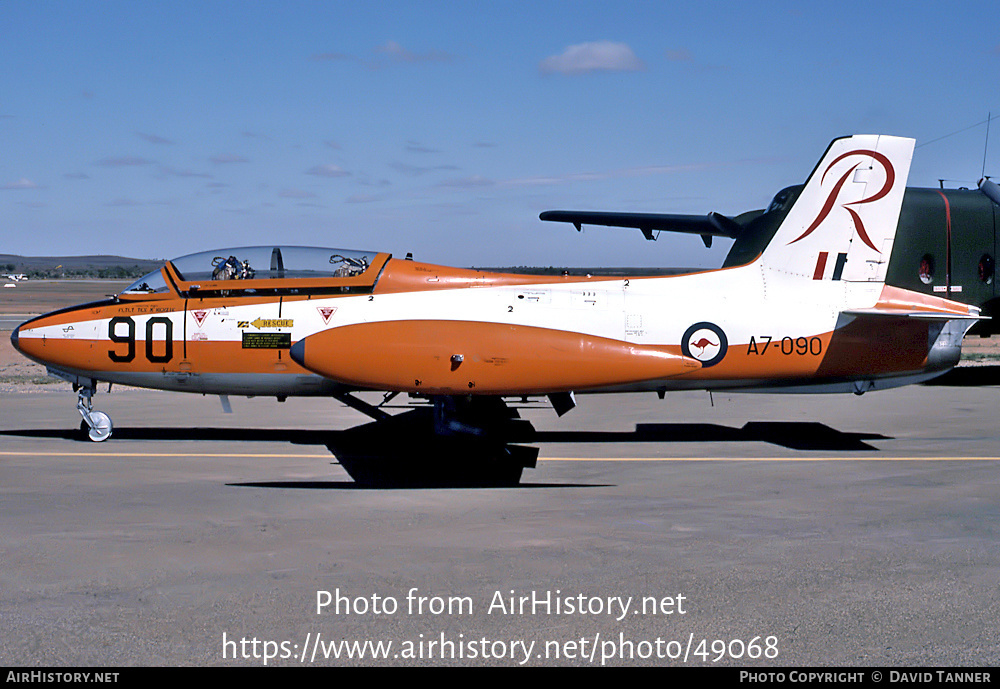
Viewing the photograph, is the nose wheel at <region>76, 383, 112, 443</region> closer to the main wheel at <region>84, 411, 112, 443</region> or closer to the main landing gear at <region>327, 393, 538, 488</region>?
the main wheel at <region>84, 411, 112, 443</region>

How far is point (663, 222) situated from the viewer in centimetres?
2366

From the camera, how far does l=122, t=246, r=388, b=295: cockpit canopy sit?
12.9 m

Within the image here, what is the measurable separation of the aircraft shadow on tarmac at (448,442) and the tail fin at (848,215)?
109 inches

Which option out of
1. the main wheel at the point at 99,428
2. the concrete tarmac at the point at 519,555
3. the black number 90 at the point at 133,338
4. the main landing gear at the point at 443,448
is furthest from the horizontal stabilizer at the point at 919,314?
the main wheel at the point at 99,428

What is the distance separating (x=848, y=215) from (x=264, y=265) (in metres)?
8.99

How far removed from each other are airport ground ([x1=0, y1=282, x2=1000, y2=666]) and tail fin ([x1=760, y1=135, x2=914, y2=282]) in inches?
111

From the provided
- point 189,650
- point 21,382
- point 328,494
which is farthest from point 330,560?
point 21,382

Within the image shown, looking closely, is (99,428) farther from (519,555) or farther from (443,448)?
(519,555)

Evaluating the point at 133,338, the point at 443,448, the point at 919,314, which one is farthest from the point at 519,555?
the point at 133,338

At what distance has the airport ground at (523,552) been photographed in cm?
569

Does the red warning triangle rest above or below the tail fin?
below

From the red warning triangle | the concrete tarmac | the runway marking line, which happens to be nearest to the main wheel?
the concrete tarmac

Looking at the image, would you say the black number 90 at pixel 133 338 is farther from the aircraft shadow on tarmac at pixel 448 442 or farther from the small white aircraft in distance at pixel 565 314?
the aircraft shadow on tarmac at pixel 448 442

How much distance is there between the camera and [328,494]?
390 inches
